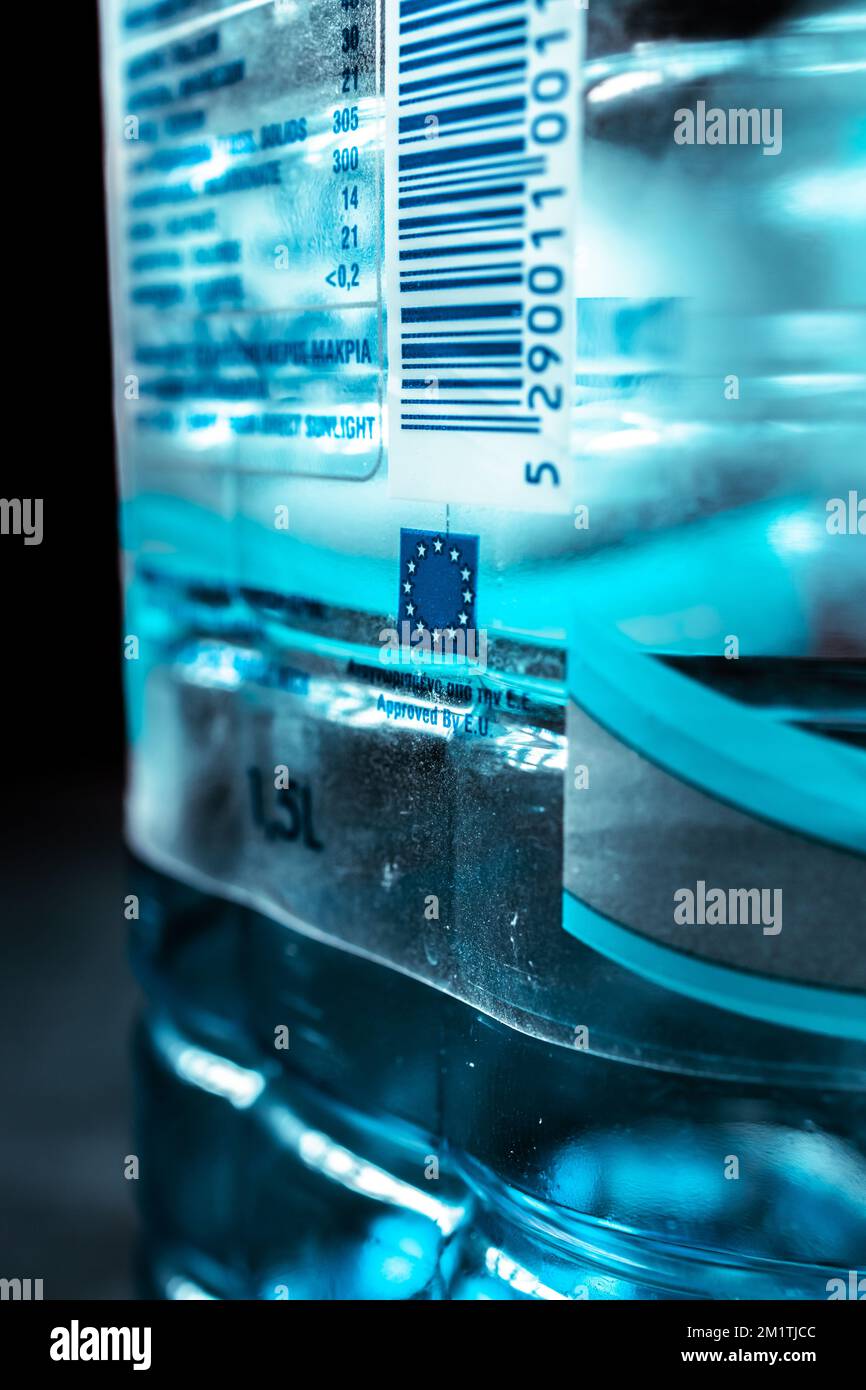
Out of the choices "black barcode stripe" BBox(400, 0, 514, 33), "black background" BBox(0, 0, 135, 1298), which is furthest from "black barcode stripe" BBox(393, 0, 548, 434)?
"black background" BBox(0, 0, 135, 1298)

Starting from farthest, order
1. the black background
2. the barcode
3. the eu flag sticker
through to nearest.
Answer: the black background < the eu flag sticker < the barcode

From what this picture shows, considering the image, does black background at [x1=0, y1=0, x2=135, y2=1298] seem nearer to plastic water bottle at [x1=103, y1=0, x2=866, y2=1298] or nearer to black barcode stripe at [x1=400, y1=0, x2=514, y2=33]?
plastic water bottle at [x1=103, y1=0, x2=866, y2=1298]

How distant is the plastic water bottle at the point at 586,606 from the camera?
2.47ft

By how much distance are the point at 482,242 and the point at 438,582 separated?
175 millimetres

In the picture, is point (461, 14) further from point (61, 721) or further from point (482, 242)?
point (61, 721)

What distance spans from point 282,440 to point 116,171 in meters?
0.35

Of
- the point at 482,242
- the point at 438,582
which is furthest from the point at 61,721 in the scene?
the point at 482,242

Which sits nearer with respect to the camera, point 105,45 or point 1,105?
point 105,45

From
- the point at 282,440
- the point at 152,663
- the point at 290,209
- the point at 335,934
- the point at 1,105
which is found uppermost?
the point at 1,105

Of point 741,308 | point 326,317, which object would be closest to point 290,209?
point 326,317

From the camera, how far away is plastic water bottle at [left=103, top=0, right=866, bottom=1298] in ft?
2.47

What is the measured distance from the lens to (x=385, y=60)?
784 millimetres

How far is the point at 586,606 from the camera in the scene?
79 cm
